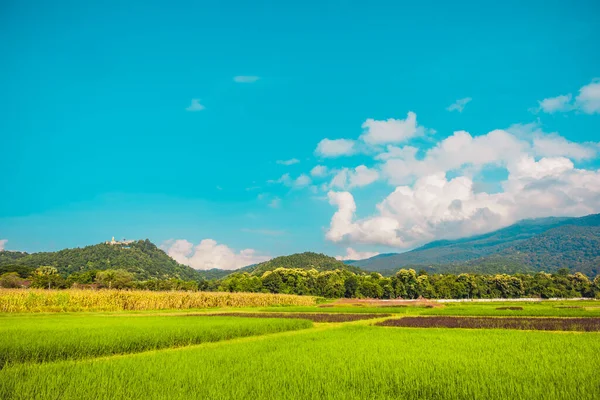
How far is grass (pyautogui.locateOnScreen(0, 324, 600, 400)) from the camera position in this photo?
23.7ft

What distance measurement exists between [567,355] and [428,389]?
6611 mm

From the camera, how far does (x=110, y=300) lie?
40125mm

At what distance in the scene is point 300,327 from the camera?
25031 mm

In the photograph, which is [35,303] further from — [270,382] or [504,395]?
[504,395]

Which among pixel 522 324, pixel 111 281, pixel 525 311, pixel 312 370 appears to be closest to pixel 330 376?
pixel 312 370

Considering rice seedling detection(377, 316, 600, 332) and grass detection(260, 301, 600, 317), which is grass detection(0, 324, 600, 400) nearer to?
rice seedling detection(377, 316, 600, 332)

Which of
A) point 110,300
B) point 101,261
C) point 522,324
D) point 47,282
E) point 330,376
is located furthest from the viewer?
point 101,261

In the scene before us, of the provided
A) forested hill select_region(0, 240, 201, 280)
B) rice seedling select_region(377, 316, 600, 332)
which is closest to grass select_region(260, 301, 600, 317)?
rice seedling select_region(377, 316, 600, 332)

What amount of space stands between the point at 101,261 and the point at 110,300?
4607 inches

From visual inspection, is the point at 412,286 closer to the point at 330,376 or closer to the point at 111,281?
the point at 111,281

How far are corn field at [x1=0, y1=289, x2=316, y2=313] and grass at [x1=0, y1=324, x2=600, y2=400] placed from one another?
93.3ft

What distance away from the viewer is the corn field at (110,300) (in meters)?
32.1

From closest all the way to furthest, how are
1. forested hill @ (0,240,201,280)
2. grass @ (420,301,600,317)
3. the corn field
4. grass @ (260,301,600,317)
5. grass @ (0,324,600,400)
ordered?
1. grass @ (0,324,600,400)
2. the corn field
3. grass @ (420,301,600,317)
4. grass @ (260,301,600,317)
5. forested hill @ (0,240,201,280)

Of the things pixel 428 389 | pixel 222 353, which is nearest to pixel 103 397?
pixel 222 353
